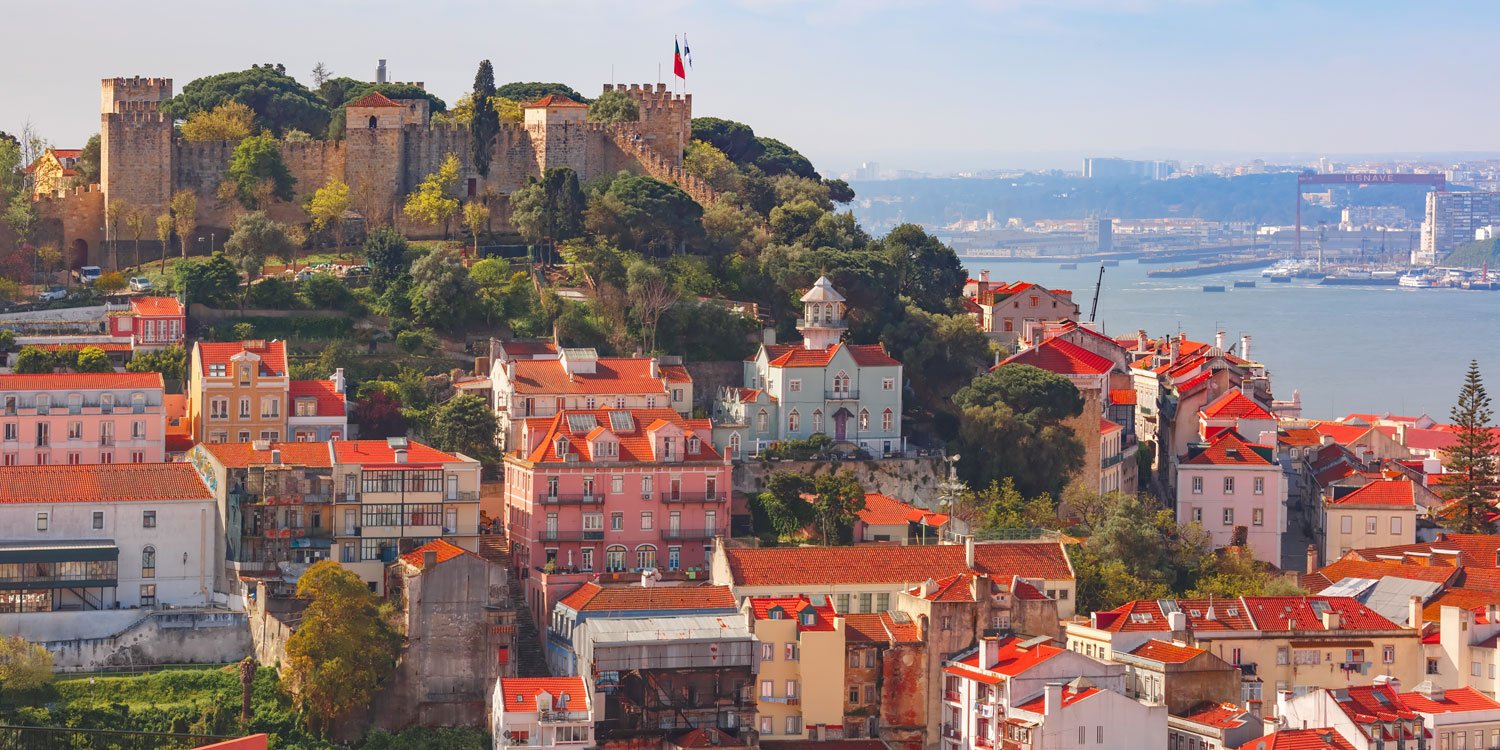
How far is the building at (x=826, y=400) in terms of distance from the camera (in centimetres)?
5325

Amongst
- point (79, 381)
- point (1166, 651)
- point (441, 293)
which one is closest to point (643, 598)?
point (1166, 651)

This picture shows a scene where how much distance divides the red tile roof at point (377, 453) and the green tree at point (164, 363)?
24.7 feet

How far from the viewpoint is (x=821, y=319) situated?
5562 cm

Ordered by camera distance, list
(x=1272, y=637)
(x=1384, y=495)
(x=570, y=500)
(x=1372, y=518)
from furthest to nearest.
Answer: (x=1384, y=495)
(x=1372, y=518)
(x=570, y=500)
(x=1272, y=637)

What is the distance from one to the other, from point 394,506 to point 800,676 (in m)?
8.17

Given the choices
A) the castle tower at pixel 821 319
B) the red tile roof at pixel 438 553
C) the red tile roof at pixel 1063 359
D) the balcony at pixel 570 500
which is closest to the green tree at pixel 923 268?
the red tile roof at pixel 1063 359

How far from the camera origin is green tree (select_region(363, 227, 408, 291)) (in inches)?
2309

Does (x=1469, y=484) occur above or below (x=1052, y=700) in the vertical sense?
above

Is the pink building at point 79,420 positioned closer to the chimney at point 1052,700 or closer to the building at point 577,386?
the building at point 577,386

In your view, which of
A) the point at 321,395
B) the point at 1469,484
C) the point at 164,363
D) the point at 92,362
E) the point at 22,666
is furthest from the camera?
the point at 1469,484

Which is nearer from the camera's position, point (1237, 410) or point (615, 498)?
point (615, 498)

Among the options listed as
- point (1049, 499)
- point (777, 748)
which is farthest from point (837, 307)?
point (777, 748)

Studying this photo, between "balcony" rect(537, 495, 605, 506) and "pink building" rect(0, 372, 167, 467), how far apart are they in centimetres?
789

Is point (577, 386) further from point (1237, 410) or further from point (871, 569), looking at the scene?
point (1237, 410)
